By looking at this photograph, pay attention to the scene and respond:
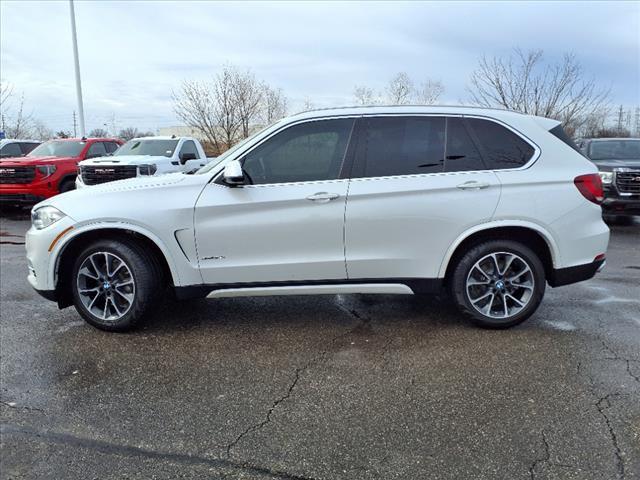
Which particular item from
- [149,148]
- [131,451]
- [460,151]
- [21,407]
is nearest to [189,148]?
[149,148]

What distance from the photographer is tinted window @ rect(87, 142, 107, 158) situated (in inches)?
550

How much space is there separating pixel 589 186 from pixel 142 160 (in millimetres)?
9475

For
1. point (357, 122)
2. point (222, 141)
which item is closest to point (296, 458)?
point (357, 122)

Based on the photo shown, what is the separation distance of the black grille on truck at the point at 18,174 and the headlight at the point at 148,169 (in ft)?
10.0

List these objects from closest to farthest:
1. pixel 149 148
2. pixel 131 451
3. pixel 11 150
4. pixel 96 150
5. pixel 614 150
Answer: pixel 131 451, pixel 614 150, pixel 149 148, pixel 96 150, pixel 11 150

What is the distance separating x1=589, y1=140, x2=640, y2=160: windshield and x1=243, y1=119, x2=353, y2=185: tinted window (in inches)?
371

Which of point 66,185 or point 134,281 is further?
point 66,185

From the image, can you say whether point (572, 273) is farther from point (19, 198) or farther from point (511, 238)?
point (19, 198)

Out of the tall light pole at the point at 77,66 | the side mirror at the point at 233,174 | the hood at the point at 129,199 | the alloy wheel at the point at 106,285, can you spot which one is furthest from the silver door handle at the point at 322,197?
the tall light pole at the point at 77,66

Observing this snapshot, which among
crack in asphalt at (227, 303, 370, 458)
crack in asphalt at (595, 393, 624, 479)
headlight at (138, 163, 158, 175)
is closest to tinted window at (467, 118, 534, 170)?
crack in asphalt at (227, 303, 370, 458)

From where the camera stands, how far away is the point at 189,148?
1349cm

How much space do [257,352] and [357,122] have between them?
2069 mm

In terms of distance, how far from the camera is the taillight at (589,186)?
4312 millimetres

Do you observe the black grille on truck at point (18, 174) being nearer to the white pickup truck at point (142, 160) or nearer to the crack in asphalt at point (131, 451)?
the white pickup truck at point (142, 160)
